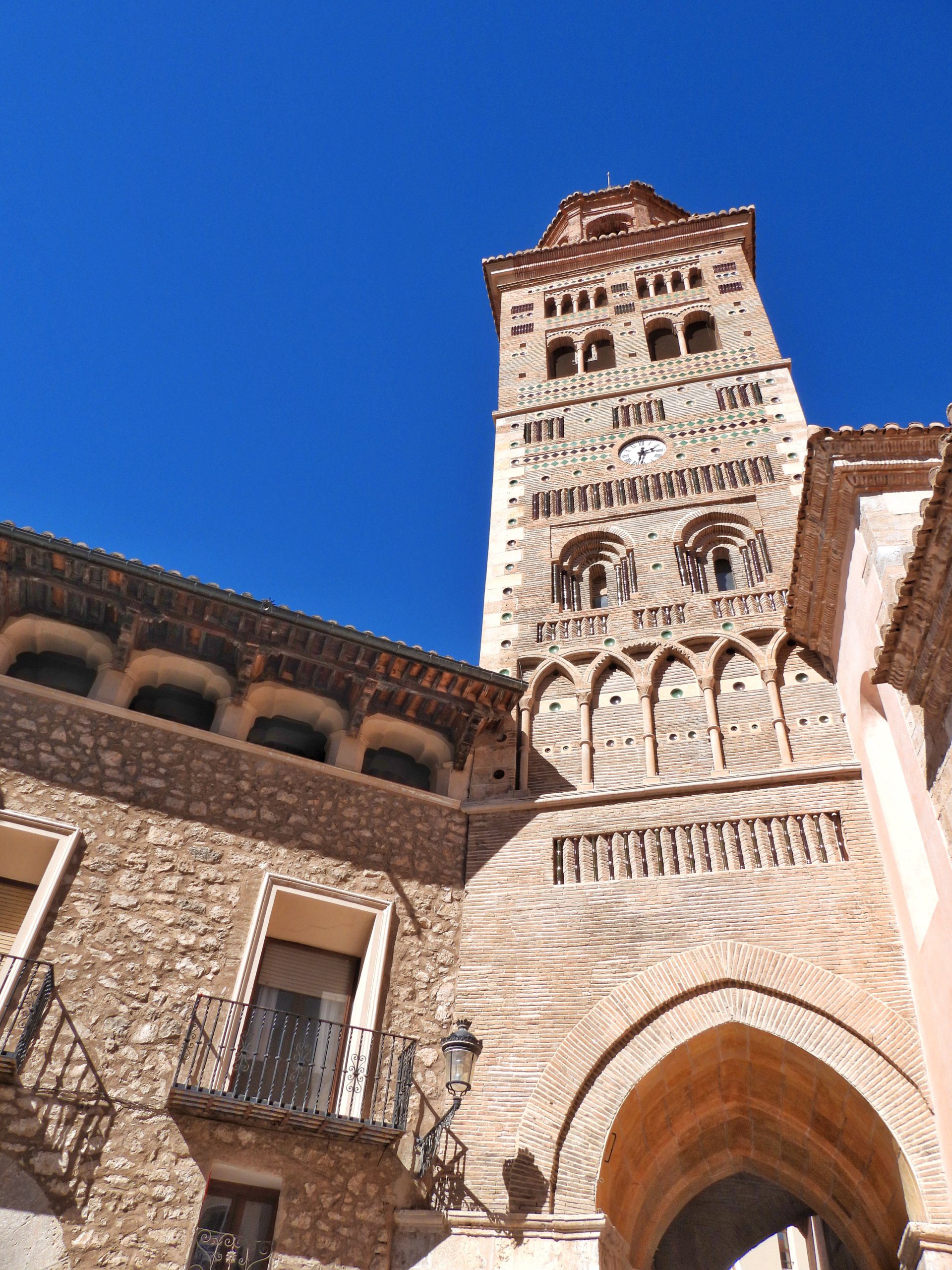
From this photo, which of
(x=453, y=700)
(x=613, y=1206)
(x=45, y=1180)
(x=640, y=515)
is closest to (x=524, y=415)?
(x=640, y=515)

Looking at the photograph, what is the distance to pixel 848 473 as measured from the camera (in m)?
8.37

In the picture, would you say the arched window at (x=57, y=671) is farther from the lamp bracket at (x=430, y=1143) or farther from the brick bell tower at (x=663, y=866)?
the lamp bracket at (x=430, y=1143)

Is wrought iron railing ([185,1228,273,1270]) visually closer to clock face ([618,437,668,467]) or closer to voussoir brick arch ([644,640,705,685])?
voussoir brick arch ([644,640,705,685])

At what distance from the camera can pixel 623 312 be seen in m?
18.2

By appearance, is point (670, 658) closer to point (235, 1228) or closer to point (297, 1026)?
point (297, 1026)

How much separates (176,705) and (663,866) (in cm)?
484

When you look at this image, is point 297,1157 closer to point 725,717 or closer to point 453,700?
point 453,700

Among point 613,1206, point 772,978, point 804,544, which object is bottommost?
point 613,1206

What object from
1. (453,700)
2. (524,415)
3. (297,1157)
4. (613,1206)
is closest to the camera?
(297,1157)

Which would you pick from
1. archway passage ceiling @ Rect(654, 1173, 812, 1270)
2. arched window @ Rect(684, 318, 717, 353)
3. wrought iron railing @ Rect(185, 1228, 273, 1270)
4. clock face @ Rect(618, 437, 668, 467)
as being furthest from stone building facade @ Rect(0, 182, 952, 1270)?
arched window @ Rect(684, 318, 717, 353)

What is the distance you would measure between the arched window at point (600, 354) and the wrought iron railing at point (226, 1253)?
1424 cm

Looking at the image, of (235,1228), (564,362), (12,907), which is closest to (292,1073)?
(235,1228)

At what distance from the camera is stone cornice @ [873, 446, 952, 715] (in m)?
6.19

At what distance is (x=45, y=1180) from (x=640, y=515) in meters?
9.78
